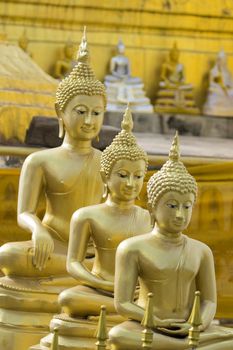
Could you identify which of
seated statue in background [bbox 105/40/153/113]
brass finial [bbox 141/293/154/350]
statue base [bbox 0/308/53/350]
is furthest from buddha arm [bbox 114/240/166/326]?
seated statue in background [bbox 105/40/153/113]

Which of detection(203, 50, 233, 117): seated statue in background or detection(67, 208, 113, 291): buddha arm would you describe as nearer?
detection(67, 208, 113, 291): buddha arm

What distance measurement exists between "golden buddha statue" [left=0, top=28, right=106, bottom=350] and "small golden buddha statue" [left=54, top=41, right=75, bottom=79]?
401 inches

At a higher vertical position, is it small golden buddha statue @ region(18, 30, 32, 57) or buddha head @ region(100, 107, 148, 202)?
small golden buddha statue @ region(18, 30, 32, 57)

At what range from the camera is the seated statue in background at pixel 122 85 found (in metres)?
19.2

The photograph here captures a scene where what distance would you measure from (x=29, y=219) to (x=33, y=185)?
0.64 ft

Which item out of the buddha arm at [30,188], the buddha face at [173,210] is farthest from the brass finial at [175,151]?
the buddha arm at [30,188]

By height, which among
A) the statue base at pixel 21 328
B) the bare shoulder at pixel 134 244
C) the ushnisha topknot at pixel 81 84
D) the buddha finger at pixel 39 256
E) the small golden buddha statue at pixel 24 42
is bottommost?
the statue base at pixel 21 328

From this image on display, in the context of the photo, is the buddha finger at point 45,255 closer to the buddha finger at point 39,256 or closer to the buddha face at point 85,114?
the buddha finger at point 39,256

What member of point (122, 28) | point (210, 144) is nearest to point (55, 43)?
point (122, 28)

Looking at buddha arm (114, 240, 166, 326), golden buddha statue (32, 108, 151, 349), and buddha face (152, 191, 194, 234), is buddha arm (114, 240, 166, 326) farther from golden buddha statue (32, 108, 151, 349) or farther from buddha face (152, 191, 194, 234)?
golden buddha statue (32, 108, 151, 349)

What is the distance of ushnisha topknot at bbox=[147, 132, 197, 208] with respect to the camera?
7.39m

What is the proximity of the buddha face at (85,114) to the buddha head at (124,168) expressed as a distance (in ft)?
1.97

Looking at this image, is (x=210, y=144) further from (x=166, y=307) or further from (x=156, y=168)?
(x=166, y=307)

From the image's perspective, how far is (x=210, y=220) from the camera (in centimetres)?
1120
